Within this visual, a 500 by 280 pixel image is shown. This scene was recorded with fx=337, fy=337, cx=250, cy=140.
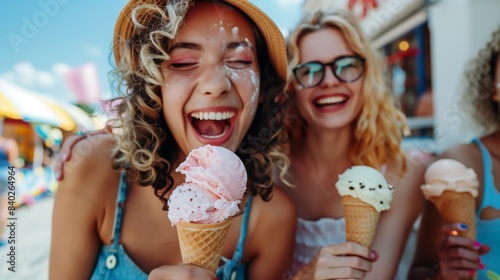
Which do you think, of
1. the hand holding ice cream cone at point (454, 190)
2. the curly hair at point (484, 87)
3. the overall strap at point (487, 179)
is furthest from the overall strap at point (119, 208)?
the curly hair at point (484, 87)

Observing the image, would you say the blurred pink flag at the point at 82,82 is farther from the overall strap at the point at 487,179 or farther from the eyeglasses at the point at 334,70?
the overall strap at the point at 487,179

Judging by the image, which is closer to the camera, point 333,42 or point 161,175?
point 161,175

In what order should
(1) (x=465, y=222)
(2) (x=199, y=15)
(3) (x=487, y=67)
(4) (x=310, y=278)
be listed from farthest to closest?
(3) (x=487, y=67) → (1) (x=465, y=222) → (4) (x=310, y=278) → (2) (x=199, y=15)

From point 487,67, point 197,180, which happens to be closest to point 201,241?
point 197,180

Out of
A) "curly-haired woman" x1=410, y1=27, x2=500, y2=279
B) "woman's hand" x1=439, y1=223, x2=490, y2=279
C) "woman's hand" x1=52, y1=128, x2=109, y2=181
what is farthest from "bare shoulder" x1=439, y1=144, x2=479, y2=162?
"woman's hand" x1=52, y1=128, x2=109, y2=181

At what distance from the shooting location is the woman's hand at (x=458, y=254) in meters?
1.43

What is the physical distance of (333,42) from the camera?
176 cm

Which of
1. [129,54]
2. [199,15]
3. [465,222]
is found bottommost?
[465,222]

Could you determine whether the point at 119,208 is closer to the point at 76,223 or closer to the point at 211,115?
the point at 76,223

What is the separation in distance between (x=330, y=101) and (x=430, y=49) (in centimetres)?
422

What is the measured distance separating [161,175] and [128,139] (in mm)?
191

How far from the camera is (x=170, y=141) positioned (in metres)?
1.36

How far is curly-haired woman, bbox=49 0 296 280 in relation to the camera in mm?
1172

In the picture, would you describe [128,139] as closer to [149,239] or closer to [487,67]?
[149,239]
